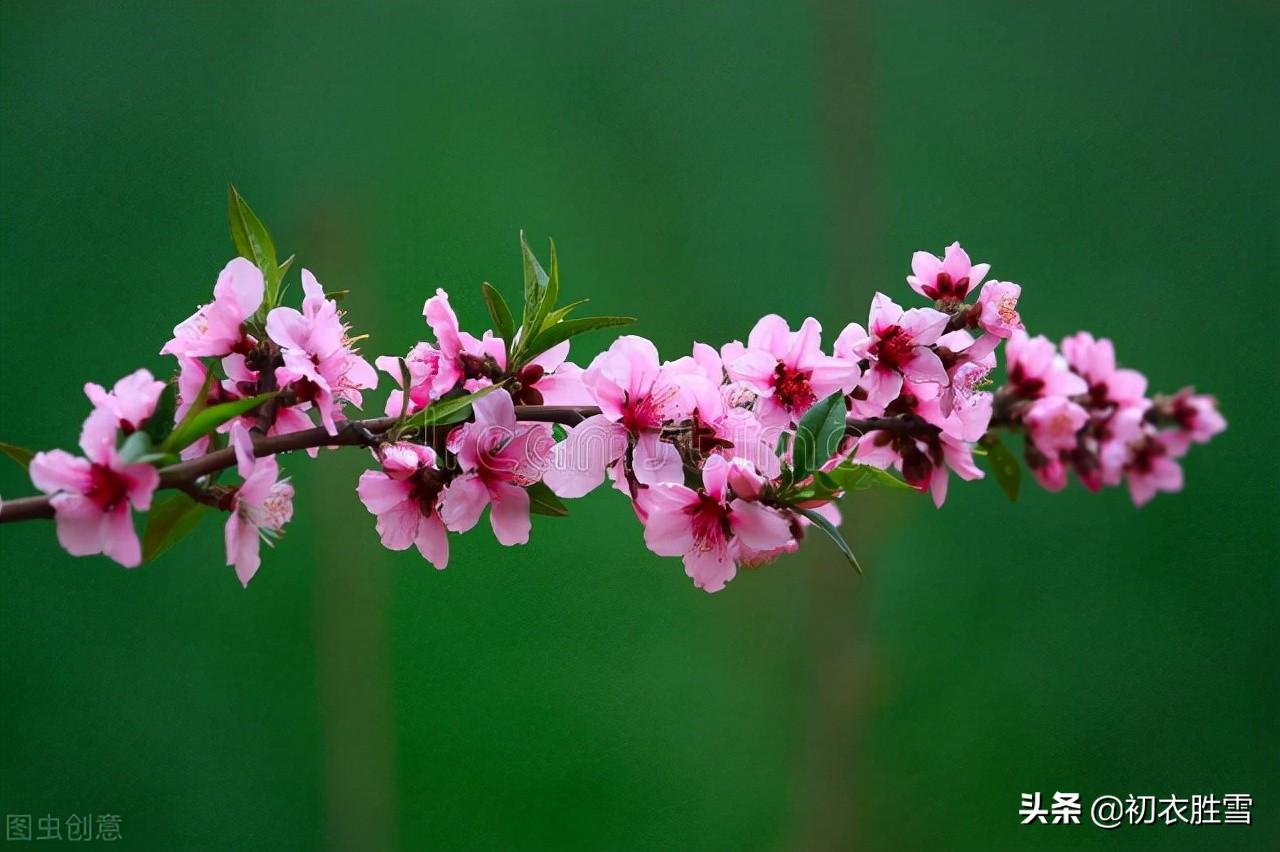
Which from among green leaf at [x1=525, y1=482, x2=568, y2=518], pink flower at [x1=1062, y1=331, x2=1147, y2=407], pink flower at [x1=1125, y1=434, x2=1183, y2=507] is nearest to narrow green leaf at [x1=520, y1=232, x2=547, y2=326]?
green leaf at [x1=525, y1=482, x2=568, y2=518]

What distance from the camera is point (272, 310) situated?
23.8 inches

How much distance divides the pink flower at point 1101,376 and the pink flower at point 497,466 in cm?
56

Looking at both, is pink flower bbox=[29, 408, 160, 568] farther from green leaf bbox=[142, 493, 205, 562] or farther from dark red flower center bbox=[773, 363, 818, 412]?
dark red flower center bbox=[773, 363, 818, 412]

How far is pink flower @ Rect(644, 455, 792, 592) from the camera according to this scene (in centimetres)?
61

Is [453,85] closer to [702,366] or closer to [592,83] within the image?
[592,83]

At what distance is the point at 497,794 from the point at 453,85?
1391 millimetres

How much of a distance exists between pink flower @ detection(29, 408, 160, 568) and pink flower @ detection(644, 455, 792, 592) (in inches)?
11.0

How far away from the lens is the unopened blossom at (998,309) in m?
0.70

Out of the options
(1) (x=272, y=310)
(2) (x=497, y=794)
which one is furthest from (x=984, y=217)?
(1) (x=272, y=310)

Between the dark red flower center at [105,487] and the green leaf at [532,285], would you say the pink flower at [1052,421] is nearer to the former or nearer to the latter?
the green leaf at [532,285]

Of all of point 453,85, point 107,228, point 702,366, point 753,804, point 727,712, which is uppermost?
point 453,85

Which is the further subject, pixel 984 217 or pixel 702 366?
pixel 984 217

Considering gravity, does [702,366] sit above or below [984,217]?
below

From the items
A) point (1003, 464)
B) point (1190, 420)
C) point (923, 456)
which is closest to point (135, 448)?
point (923, 456)
